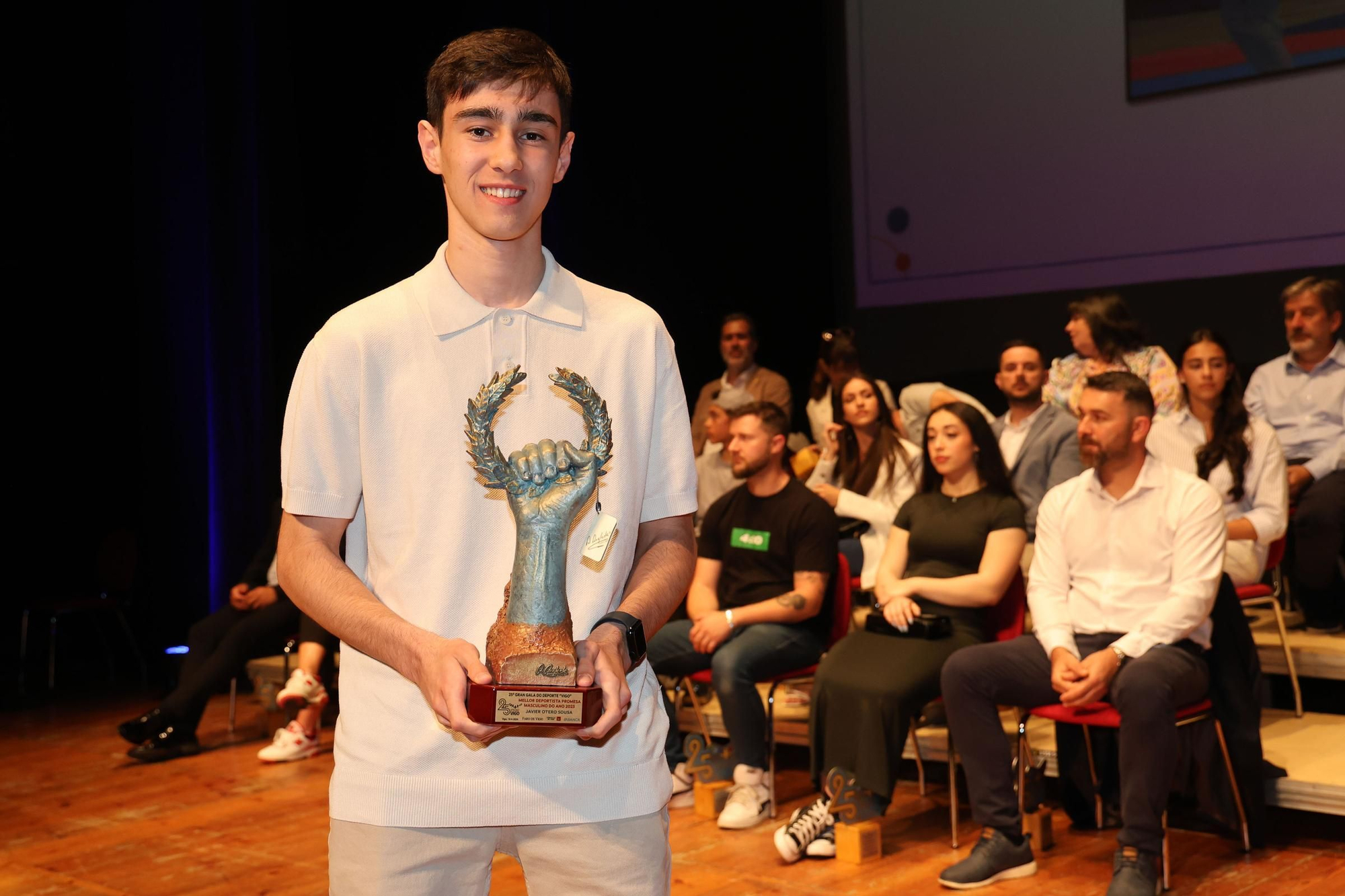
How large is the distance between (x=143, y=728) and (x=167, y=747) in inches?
5.4

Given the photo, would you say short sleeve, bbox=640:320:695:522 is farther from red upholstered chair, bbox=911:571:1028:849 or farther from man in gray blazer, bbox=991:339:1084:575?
man in gray blazer, bbox=991:339:1084:575

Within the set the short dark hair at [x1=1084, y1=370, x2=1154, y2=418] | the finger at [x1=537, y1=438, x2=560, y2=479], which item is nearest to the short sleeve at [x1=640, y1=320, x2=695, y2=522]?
the finger at [x1=537, y1=438, x2=560, y2=479]

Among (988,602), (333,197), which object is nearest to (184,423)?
(333,197)

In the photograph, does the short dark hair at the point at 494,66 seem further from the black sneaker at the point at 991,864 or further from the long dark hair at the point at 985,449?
the long dark hair at the point at 985,449

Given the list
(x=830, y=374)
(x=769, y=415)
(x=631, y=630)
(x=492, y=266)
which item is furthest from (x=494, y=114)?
(x=830, y=374)

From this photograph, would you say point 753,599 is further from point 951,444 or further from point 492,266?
point 492,266

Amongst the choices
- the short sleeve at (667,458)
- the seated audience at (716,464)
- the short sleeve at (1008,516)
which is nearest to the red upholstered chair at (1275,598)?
the short sleeve at (1008,516)

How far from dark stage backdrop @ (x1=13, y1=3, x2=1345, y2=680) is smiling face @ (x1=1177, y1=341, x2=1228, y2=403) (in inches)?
52.6

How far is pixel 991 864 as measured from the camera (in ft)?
11.1

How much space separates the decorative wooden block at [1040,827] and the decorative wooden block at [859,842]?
1.37 ft

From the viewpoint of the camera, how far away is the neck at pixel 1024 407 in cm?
517

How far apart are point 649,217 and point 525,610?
637cm

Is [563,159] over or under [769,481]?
over

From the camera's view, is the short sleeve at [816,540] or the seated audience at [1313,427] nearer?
the short sleeve at [816,540]
